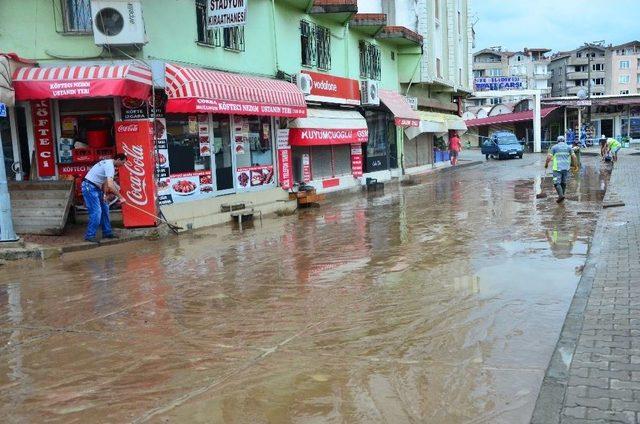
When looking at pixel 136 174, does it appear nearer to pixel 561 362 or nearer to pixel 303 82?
pixel 303 82

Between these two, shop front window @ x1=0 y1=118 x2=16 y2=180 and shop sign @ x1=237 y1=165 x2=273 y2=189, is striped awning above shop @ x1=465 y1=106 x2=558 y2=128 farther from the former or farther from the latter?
shop front window @ x1=0 y1=118 x2=16 y2=180

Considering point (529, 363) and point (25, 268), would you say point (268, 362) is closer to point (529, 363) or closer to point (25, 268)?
point (529, 363)

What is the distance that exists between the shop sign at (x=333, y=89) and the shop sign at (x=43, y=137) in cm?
896

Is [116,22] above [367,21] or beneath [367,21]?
beneath

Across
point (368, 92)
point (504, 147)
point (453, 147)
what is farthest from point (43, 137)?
point (504, 147)

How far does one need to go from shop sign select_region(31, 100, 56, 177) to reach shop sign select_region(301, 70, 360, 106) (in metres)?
8.96

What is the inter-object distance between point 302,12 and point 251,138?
5.49 metres

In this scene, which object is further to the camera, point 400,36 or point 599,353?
point 400,36

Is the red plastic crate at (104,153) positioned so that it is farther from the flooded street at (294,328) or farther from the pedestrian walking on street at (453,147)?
the pedestrian walking on street at (453,147)

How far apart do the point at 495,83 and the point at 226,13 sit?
1389 inches

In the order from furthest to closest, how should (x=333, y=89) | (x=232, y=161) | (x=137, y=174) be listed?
(x=333, y=89), (x=232, y=161), (x=137, y=174)

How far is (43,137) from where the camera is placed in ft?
42.3

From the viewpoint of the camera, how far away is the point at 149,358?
519cm

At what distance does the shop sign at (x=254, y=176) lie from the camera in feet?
54.6
